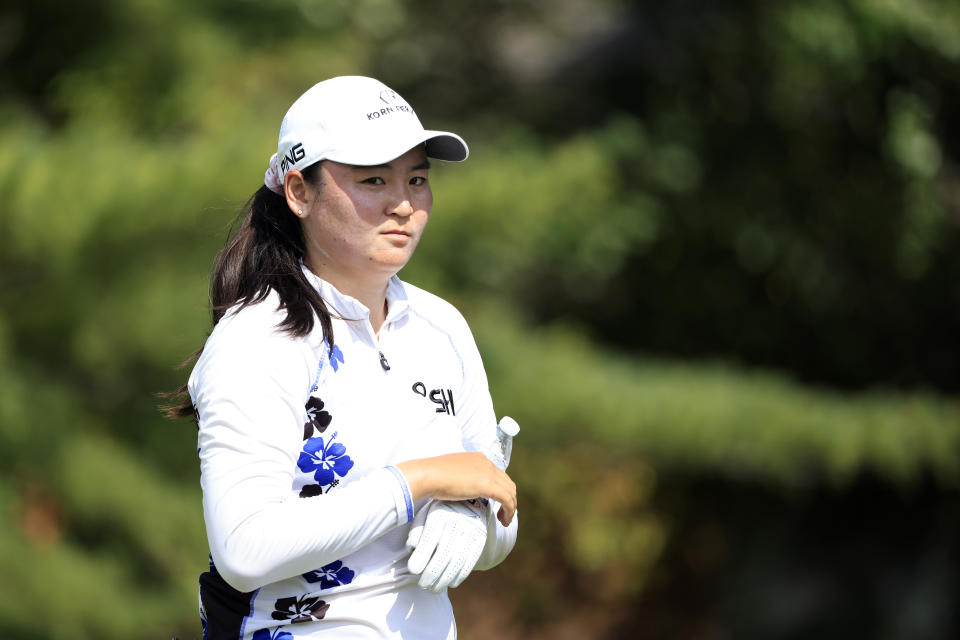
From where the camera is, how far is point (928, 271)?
25.6ft

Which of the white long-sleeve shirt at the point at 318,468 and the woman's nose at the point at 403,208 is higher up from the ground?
the woman's nose at the point at 403,208

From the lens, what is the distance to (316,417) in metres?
1.47

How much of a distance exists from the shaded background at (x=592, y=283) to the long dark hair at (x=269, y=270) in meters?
3.50

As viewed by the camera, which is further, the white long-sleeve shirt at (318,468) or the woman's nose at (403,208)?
the woman's nose at (403,208)

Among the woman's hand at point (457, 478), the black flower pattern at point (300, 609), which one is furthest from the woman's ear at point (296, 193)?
the black flower pattern at point (300, 609)

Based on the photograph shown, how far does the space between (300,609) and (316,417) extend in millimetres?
250

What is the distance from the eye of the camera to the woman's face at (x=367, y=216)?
1.53 meters

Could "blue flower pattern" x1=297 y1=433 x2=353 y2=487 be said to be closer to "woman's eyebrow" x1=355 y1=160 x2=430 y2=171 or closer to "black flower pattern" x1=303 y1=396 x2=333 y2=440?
"black flower pattern" x1=303 y1=396 x2=333 y2=440

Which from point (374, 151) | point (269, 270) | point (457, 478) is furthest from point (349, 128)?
point (457, 478)

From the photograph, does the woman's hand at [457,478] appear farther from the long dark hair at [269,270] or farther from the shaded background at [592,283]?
the shaded background at [592,283]

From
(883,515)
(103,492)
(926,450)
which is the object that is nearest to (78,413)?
(103,492)

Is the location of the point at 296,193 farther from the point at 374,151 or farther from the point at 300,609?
the point at 300,609

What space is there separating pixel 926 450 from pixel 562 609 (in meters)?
3.09

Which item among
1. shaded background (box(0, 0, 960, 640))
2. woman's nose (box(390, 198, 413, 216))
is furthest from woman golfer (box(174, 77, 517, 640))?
shaded background (box(0, 0, 960, 640))
